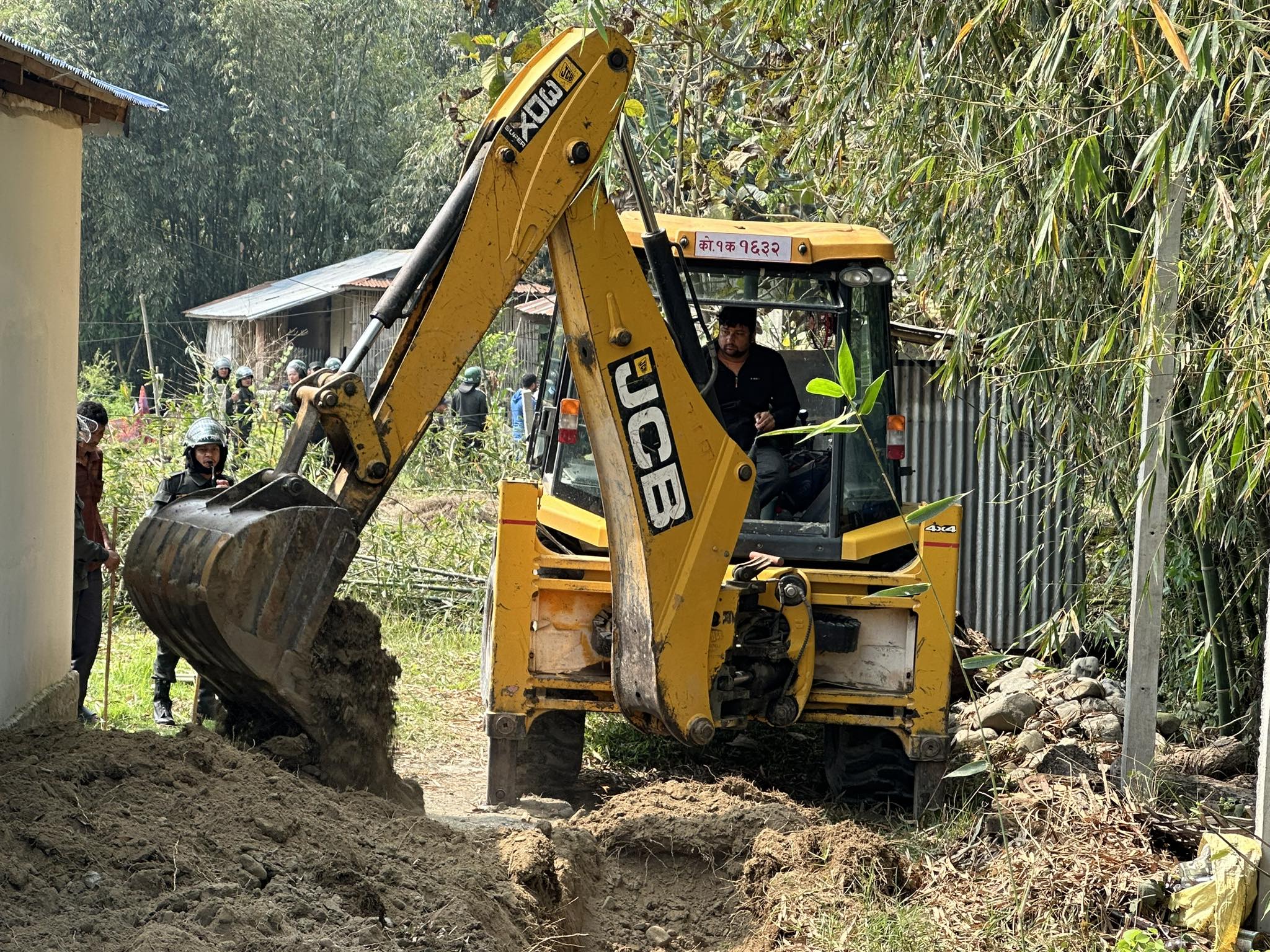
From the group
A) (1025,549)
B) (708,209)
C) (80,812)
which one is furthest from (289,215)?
(80,812)

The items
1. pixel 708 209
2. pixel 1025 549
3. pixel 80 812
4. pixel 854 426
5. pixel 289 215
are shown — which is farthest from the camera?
pixel 289 215

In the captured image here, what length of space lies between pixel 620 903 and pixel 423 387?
2.07m

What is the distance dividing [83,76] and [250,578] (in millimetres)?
2248

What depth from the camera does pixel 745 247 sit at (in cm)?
626

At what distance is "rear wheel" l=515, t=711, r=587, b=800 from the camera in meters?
6.36

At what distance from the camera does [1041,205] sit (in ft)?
20.4

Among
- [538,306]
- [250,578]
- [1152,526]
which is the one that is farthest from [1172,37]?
[538,306]

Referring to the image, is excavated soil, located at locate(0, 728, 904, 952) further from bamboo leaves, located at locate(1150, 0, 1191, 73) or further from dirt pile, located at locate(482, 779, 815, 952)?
bamboo leaves, located at locate(1150, 0, 1191, 73)

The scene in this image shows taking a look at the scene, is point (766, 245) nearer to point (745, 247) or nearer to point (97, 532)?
point (745, 247)

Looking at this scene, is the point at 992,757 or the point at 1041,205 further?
the point at 992,757

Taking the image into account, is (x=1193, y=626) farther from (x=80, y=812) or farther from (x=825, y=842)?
(x=80, y=812)

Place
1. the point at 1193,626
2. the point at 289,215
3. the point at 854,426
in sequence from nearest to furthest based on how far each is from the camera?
1. the point at 854,426
2. the point at 1193,626
3. the point at 289,215

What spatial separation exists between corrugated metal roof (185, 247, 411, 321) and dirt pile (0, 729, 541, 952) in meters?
22.9

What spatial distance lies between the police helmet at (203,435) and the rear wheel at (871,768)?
3519 millimetres
